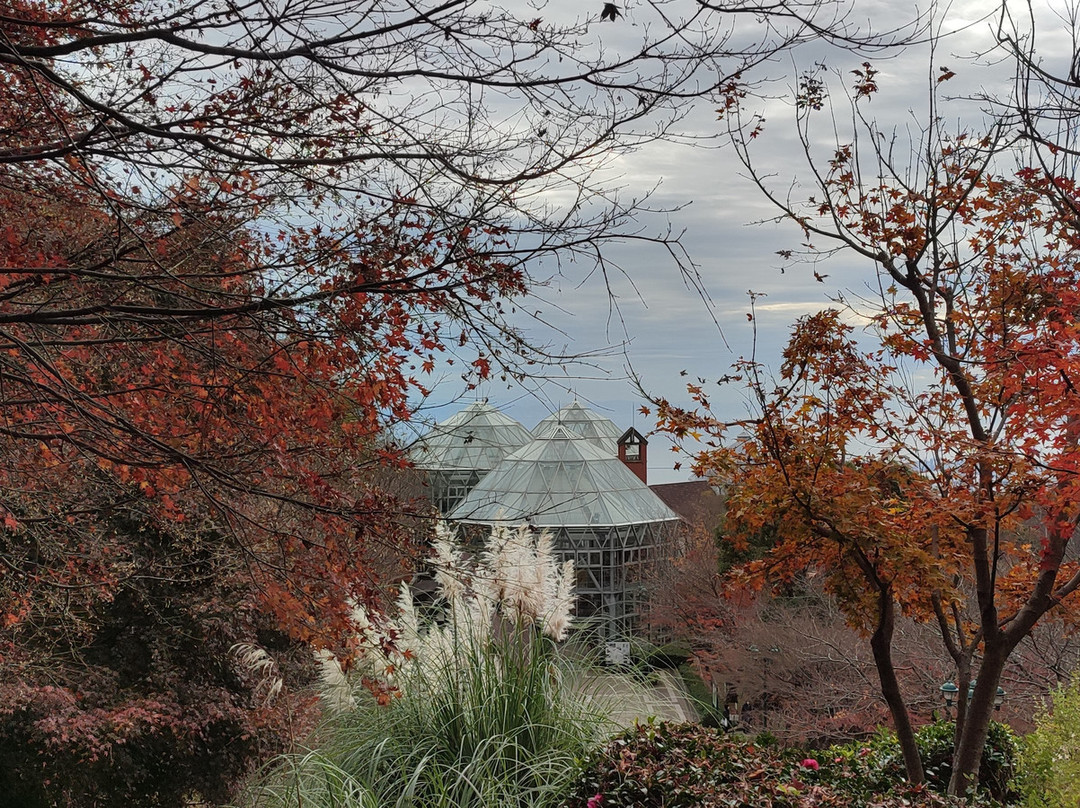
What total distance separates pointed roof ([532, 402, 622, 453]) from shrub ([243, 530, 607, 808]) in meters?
15.9

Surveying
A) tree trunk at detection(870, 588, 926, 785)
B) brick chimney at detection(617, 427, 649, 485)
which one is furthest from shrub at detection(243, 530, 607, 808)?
brick chimney at detection(617, 427, 649, 485)

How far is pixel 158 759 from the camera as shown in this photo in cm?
943

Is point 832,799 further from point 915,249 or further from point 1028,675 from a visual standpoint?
point 1028,675

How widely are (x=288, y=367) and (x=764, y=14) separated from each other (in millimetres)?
2112

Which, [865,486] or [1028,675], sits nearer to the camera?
[865,486]

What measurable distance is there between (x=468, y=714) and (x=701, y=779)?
119 cm

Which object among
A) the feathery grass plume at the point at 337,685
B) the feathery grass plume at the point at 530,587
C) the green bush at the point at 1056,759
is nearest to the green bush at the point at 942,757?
the green bush at the point at 1056,759

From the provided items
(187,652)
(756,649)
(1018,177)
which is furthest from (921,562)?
(756,649)

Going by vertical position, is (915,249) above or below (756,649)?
above

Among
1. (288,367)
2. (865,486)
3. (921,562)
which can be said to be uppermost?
(288,367)

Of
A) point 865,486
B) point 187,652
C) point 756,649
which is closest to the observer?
point 865,486

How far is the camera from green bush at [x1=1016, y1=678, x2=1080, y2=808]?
471 centimetres

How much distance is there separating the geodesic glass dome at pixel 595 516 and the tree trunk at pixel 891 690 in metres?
12.3

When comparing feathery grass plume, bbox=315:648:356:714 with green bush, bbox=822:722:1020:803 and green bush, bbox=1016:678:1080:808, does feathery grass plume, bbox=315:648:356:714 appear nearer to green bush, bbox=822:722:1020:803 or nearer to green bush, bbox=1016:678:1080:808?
green bush, bbox=822:722:1020:803
